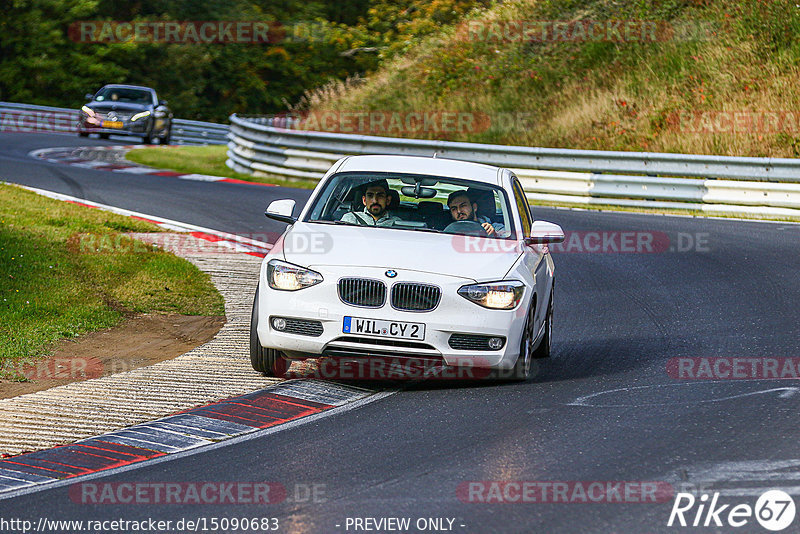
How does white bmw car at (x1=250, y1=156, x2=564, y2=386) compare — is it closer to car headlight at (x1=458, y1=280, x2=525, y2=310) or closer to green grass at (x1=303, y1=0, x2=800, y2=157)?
car headlight at (x1=458, y1=280, x2=525, y2=310)

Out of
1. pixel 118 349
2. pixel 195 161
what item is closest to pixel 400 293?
pixel 118 349

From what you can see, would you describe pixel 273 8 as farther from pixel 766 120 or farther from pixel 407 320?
pixel 407 320

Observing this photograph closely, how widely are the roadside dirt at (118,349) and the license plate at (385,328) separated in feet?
6.68

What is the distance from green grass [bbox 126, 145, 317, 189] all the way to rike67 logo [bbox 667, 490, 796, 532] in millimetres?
17847

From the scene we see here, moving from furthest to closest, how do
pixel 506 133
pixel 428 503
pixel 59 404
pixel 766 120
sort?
pixel 506 133 < pixel 766 120 < pixel 59 404 < pixel 428 503

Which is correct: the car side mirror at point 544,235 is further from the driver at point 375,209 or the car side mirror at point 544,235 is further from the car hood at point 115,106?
the car hood at point 115,106

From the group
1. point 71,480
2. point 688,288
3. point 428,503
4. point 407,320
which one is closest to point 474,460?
point 428,503

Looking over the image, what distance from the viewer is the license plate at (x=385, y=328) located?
7871 mm

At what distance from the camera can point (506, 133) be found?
27.2m

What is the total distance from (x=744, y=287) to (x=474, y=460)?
6.99 meters

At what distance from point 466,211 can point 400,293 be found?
1470 millimetres

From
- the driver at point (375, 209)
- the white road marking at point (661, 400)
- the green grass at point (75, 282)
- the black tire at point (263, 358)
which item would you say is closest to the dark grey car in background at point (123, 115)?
the green grass at point (75, 282)

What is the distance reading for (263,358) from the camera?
A: 842 centimetres

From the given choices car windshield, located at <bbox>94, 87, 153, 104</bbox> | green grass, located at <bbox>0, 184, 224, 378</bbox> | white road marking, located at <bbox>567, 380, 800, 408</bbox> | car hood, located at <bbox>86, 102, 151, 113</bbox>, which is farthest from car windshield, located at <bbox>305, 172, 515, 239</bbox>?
car windshield, located at <bbox>94, 87, 153, 104</bbox>
